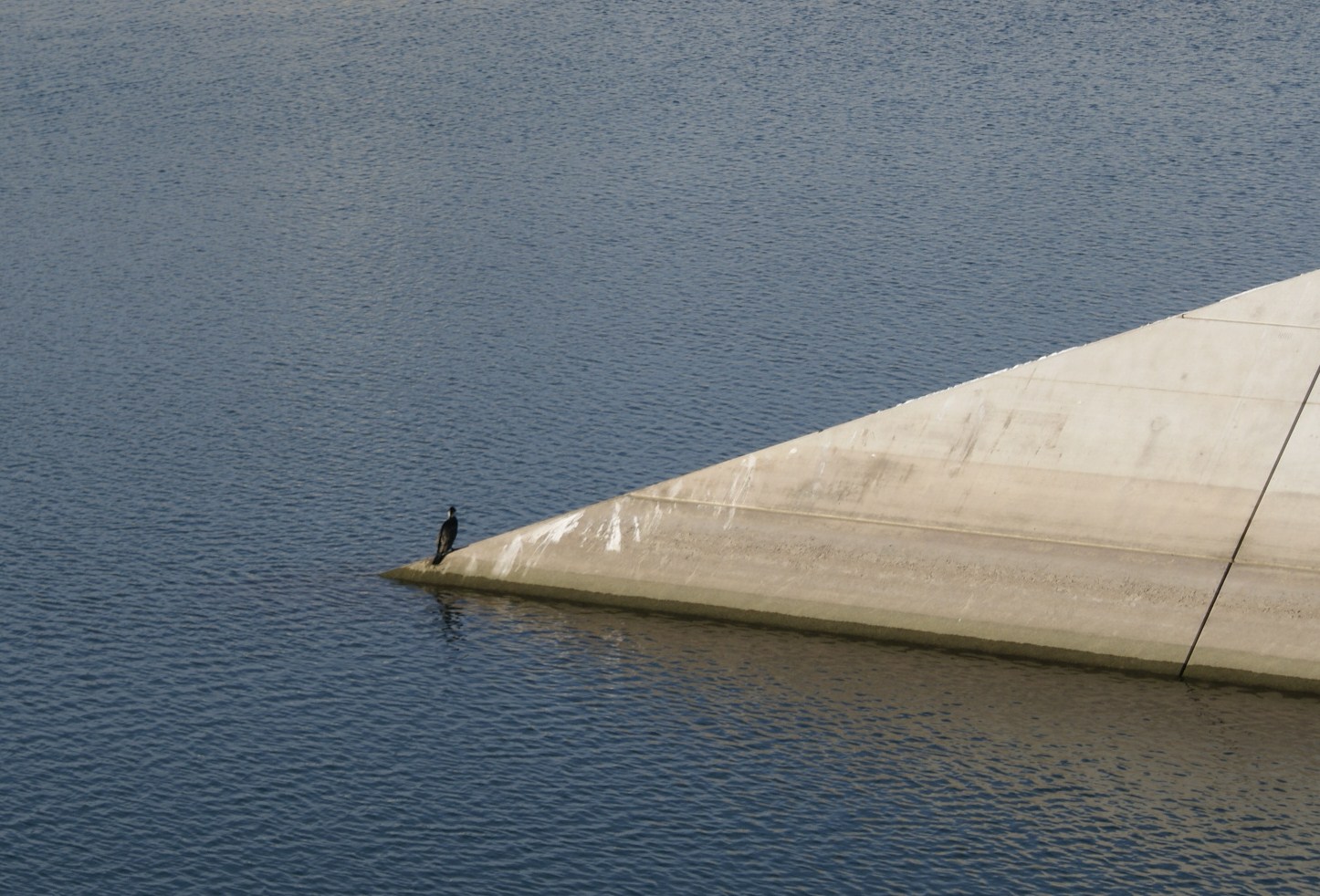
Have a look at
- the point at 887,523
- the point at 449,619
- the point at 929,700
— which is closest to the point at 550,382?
the point at 449,619

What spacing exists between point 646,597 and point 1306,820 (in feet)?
57.8

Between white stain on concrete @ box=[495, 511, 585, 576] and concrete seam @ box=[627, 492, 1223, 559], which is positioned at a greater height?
concrete seam @ box=[627, 492, 1223, 559]

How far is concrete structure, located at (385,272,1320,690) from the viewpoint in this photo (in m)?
49.2

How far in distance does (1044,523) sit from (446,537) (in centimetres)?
1568

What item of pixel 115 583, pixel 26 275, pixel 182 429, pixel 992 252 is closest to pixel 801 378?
pixel 992 252

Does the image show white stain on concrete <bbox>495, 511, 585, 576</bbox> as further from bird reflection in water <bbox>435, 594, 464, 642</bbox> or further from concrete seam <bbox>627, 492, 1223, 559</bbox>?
concrete seam <bbox>627, 492, 1223, 559</bbox>

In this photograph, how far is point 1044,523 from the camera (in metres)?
50.5

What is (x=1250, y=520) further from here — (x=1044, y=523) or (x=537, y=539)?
(x=537, y=539)

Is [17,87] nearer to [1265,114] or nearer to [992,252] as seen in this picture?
[992,252]

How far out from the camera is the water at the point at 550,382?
4081 centimetres

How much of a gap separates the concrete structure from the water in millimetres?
1286

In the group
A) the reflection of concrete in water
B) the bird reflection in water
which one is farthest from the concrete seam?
the bird reflection in water

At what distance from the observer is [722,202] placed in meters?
80.1

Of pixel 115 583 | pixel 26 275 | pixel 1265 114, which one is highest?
pixel 1265 114
